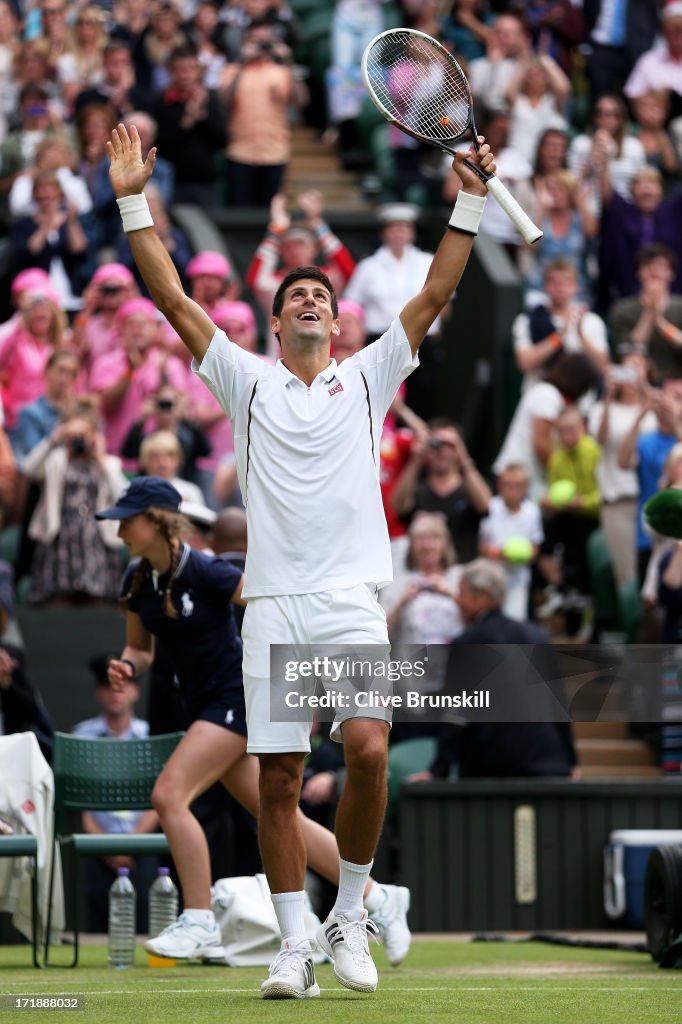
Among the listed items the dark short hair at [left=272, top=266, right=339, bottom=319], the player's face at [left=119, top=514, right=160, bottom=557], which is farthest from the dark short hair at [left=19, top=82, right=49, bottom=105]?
the dark short hair at [left=272, top=266, right=339, bottom=319]

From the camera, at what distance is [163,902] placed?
32.8 ft

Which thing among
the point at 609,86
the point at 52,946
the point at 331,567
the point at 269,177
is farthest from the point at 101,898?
the point at 609,86

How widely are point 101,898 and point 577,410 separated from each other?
4.80 m

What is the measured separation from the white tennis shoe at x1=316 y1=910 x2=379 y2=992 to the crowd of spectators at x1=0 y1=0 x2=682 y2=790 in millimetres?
5833

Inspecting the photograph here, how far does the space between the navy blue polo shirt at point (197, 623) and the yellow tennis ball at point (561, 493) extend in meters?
5.76

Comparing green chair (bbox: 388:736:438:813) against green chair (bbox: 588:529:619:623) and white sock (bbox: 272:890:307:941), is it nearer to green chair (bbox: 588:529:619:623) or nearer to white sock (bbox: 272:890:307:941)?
green chair (bbox: 588:529:619:623)

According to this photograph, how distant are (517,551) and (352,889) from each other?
697cm

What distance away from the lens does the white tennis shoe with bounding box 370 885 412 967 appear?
28.4 feet

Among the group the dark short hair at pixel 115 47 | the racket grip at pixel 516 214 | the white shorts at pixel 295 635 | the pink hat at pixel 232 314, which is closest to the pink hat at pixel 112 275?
the pink hat at pixel 232 314

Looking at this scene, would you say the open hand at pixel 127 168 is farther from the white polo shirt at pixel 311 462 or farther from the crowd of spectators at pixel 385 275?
the crowd of spectators at pixel 385 275

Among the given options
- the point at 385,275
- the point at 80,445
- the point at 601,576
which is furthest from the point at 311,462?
the point at 385,275

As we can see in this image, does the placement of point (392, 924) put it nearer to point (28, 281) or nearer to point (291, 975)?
point (291, 975)

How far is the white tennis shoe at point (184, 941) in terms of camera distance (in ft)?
27.7

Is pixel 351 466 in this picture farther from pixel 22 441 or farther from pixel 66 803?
pixel 22 441
